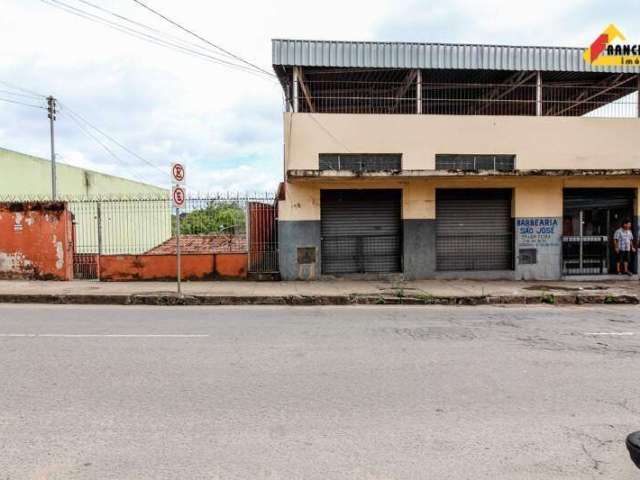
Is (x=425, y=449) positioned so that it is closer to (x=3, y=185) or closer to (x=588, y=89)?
(x=588, y=89)

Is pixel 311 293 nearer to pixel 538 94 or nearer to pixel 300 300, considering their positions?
pixel 300 300

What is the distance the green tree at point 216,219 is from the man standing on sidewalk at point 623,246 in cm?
1119

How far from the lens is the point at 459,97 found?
15.6 metres

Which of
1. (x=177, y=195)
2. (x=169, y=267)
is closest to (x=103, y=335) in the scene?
(x=177, y=195)

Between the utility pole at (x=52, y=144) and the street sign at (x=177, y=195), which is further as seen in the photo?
the utility pole at (x=52, y=144)

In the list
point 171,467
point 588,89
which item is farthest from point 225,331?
point 588,89

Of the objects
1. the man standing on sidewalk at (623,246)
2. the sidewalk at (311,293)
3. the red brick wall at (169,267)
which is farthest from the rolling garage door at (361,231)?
the man standing on sidewalk at (623,246)

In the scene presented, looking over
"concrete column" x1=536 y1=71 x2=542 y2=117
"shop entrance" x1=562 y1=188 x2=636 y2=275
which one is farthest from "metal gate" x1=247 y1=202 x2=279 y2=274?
"shop entrance" x1=562 y1=188 x2=636 y2=275

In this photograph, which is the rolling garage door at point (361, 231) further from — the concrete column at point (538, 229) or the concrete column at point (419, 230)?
the concrete column at point (538, 229)

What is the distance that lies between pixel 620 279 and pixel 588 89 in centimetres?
618

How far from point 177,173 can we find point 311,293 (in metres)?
4.16

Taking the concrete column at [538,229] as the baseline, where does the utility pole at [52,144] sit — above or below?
above

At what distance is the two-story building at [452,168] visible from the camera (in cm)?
Answer: 1318

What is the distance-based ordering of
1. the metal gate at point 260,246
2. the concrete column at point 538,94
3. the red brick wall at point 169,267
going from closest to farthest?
the red brick wall at point 169,267, the metal gate at point 260,246, the concrete column at point 538,94
